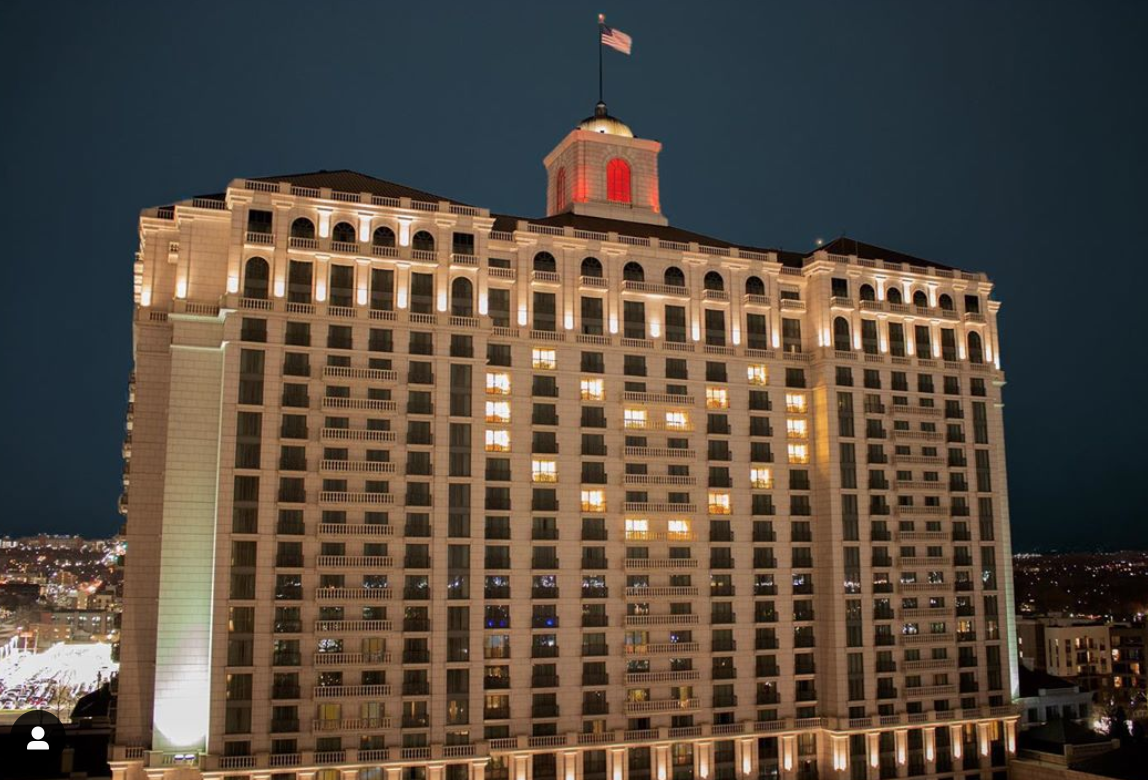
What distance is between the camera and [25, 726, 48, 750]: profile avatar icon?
40.0 feet

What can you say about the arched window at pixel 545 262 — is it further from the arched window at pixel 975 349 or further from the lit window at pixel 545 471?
the arched window at pixel 975 349

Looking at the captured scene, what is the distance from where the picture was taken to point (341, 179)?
261ft

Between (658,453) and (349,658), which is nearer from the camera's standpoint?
(349,658)

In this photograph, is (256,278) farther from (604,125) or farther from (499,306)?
(604,125)

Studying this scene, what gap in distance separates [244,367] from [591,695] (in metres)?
36.0

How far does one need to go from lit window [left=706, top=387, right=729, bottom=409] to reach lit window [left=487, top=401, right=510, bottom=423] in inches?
712

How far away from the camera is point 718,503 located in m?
82.6

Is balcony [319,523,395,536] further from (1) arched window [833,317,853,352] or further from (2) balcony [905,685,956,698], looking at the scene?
(2) balcony [905,685,956,698]

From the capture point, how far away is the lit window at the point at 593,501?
78.8m

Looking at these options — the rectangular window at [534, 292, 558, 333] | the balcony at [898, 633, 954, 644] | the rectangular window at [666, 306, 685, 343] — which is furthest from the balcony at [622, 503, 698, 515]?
the balcony at [898, 633, 954, 644]

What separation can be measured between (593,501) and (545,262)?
66.5 feet

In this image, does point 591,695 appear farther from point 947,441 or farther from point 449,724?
point 947,441

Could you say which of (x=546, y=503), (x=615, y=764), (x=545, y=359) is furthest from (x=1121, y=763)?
(x=545, y=359)

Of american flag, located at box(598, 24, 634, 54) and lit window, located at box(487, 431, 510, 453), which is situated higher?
american flag, located at box(598, 24, 634, 54)
